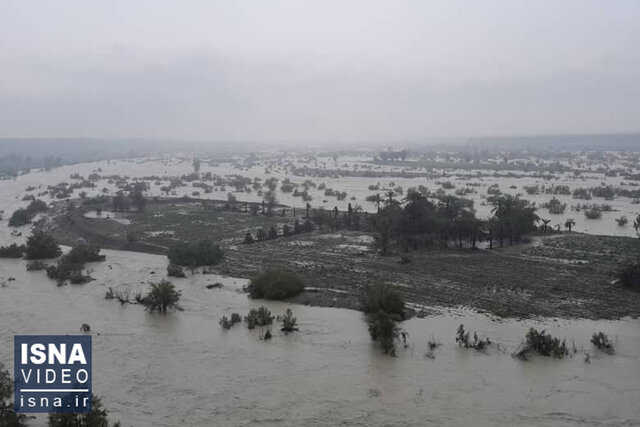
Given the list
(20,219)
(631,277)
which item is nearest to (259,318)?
(631,277)

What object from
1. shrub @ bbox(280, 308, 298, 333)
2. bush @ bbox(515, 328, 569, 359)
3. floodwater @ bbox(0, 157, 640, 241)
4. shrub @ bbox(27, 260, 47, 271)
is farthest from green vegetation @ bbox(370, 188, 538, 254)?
shrub @ bbox(27, 260, 47, 271)

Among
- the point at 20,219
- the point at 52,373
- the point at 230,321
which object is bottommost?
the point at 52,373

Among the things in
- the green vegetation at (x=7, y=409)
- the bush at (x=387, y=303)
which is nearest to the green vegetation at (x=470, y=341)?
the bush at (x=387, y=303)

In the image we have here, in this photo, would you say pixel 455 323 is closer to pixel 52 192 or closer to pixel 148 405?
pixel 148 405

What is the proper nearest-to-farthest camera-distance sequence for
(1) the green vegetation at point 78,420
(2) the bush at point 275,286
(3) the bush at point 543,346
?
(1) the green vegetation at point 78,420, (3) the bush at point 543,346, (2) the bush at point 275,286

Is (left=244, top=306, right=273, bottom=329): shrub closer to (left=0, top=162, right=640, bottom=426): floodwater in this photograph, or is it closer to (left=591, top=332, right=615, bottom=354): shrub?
(left=0, top=162, right=640, bottom=426): floodwater

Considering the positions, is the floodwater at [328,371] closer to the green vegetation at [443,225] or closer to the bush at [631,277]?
the bush at [631,277]

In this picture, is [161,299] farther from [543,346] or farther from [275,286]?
[543,346]
